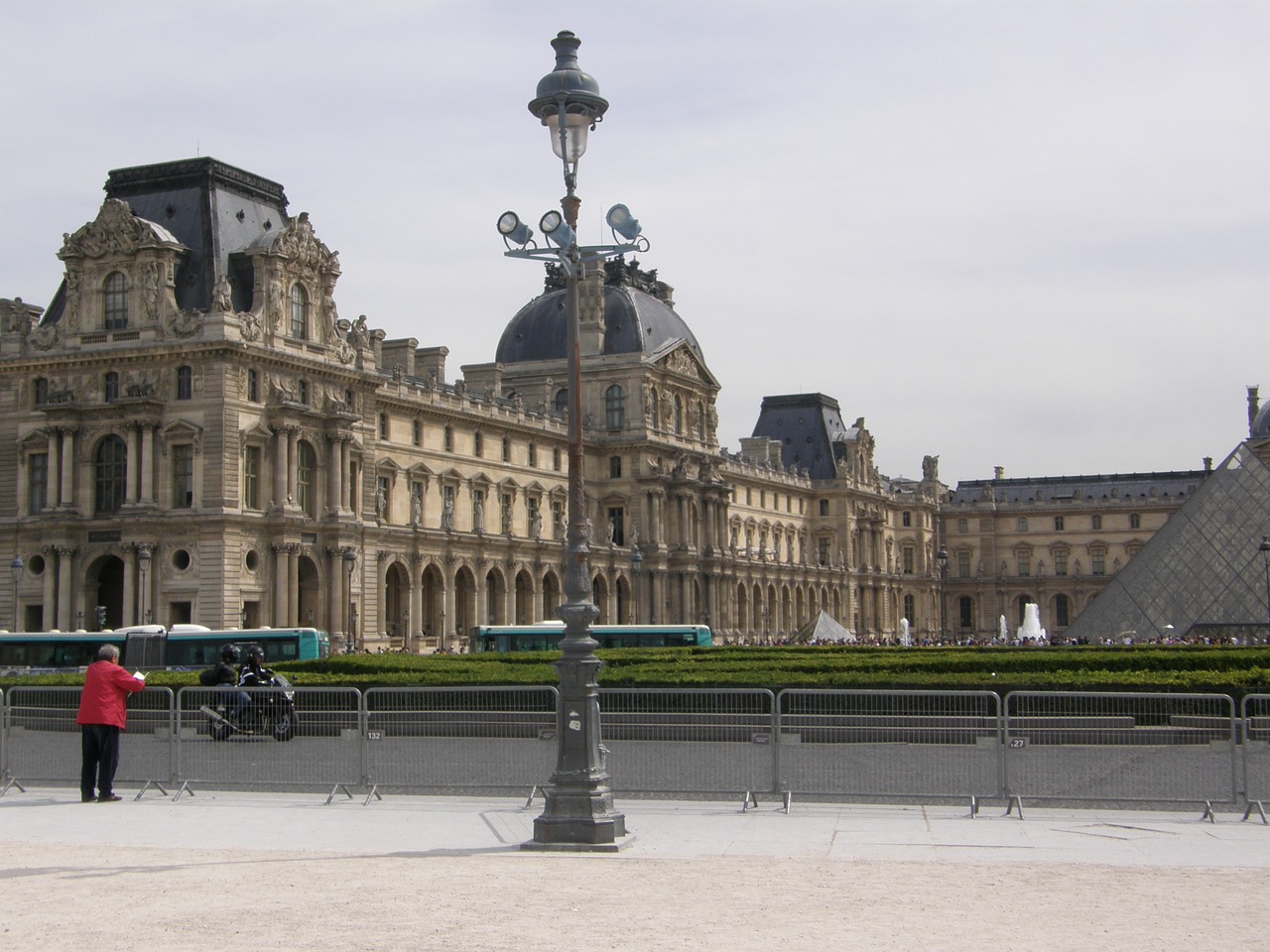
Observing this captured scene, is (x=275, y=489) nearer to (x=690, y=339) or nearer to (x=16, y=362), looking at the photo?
(x=16, y=362)

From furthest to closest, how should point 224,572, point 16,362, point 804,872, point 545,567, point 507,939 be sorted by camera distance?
point 545,567
point 16,362
point 224,572
point 804,872
point 507,939

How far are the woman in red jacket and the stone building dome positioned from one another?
67.0 metres

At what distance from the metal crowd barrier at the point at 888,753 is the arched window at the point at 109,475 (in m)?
39.5

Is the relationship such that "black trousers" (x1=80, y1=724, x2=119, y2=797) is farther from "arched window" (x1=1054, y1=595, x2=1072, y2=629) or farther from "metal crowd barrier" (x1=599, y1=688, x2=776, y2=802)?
"arched window" (x1=1054, y1=595, x2=1072, y2=629)

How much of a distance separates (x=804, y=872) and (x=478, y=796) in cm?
684

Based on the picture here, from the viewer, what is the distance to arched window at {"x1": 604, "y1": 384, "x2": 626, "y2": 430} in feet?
284

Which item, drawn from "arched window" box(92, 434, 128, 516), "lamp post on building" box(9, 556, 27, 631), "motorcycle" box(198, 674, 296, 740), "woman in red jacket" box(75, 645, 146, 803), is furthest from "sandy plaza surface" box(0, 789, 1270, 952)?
"lamp post on building" box(9, 556, 27, 631)

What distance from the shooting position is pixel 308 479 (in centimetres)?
5641

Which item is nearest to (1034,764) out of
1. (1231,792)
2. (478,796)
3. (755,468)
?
(1231,792)

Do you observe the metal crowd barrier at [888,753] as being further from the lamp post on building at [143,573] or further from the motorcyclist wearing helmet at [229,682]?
the lamp post on building at [143,573]

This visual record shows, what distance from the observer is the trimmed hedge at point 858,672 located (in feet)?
80.4

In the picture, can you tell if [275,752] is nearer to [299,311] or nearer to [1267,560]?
[299,311]

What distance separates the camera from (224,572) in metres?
51.3

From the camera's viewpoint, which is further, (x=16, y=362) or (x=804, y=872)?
(x=16, y=362)
